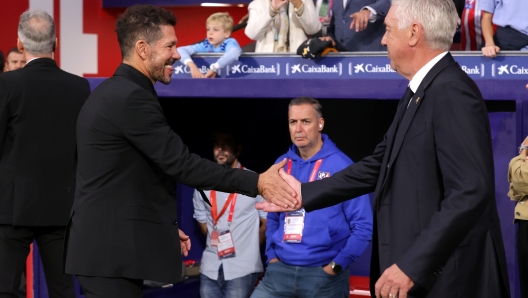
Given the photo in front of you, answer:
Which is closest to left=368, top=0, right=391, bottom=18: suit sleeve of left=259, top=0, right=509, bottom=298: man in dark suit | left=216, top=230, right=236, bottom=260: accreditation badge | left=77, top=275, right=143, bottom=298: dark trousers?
left=216, top=230, right=236, bottom=260: accreditation badge

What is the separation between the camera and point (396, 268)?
9.11 feet

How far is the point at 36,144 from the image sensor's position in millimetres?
4398

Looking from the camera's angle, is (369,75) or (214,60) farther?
(214,60)

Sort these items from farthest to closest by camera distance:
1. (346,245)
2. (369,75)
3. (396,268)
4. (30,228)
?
(369,75) < (346,245) < (30,228) < (396,268)

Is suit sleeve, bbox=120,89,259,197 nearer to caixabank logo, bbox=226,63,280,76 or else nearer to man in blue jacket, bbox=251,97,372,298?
man in blue jacket, bbox=251,97,372,298

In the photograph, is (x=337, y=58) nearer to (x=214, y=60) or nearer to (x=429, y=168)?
(x=214, y=60)

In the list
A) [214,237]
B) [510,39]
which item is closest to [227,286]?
[214,237]

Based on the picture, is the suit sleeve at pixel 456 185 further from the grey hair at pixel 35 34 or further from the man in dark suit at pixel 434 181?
the grey hair at pixel 35 34

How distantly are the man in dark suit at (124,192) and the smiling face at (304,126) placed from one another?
5.29 ft

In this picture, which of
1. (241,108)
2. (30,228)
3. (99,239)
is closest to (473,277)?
(99,239)

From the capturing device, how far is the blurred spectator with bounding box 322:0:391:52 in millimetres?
5918

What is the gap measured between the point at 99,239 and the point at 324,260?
5.95 ft

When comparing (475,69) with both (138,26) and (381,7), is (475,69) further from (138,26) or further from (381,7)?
(138,26)

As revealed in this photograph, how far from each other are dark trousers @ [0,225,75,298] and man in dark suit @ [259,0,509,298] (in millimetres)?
2041
